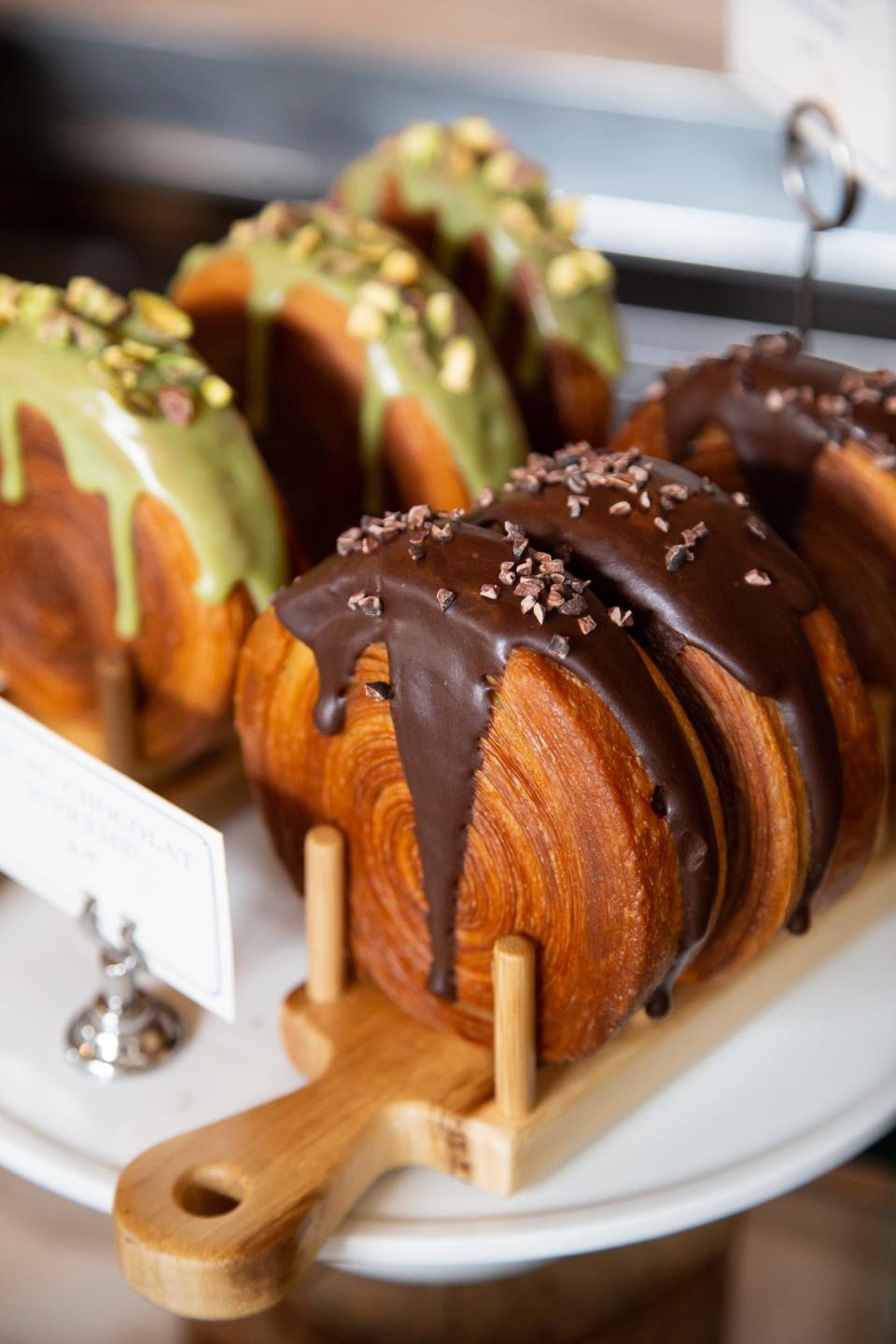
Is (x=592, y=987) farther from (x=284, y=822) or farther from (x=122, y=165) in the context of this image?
(x=122, y=165)

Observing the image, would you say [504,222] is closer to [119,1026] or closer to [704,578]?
[704,578]

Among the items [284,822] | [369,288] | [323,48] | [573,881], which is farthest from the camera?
[323,48]

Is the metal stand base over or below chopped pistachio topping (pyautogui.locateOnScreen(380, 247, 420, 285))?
below

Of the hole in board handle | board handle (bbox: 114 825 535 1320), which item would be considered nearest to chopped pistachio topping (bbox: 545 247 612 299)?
board handle (bbox: 114 825 535 1320)

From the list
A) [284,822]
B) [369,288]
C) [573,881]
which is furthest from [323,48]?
[573,881]

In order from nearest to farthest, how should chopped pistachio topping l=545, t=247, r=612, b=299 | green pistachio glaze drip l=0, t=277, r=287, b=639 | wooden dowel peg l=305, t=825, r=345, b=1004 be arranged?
wooden dowel peg l=305, t=825, r=345, b=1004, green pistachio glaze drip l=0, t=277, r=287, b=639, chopped pistachio topping l=545, t=247, r=612, b=299

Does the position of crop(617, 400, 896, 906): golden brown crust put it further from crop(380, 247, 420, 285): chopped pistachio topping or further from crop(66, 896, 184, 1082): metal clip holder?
crop(66, 896, 184, 1082): metal clip holder

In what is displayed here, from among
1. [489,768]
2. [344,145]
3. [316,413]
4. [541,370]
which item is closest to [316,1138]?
[489,768]
